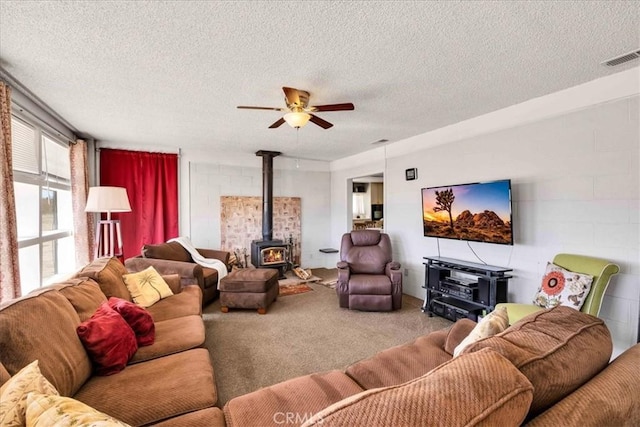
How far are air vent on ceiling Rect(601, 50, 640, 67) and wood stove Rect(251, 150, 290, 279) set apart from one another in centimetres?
438

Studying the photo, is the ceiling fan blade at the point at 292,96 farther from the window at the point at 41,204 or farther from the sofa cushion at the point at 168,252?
the sofa cushion at the point at 168,252

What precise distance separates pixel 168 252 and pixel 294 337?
2277mm

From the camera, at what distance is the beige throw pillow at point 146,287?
272 cm

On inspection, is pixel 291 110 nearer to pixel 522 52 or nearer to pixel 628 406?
pixel 522 52

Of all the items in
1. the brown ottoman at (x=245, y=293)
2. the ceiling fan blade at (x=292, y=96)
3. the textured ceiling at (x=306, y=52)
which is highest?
the textured ceiling at (x=306, y=52)

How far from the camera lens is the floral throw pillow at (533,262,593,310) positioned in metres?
2.29

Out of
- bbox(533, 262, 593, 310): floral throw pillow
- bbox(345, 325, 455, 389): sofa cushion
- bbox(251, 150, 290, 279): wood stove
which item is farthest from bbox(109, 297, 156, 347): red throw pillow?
bbox(251, 150, 290, 279): wood stove

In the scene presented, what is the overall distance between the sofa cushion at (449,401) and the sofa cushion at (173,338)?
1.60 m

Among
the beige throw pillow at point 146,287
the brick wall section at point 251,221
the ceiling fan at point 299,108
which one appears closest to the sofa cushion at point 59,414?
the beige throw pillow at point 146,287

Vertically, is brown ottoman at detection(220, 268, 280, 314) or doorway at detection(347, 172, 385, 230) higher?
doorway at detection(347, 172, 385, 230)

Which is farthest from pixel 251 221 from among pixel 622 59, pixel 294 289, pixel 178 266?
pixel 622 59

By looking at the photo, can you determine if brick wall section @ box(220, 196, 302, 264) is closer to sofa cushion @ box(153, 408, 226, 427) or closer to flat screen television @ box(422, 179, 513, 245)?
flat screen television @ box(422, 179, 513, 245)

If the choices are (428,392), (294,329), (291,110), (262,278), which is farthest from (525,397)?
(262,278)

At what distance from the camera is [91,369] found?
1.56 metres
